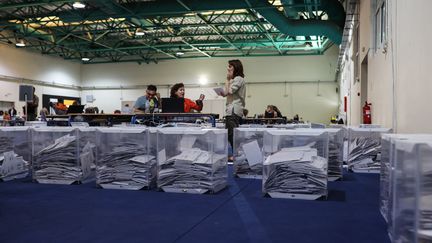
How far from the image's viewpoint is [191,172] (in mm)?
2941

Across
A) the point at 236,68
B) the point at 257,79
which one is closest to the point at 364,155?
the point at 236,68

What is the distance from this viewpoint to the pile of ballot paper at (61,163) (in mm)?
3295

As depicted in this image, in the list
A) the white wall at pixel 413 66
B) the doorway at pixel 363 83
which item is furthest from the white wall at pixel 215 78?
the white wall at pixel 413 66

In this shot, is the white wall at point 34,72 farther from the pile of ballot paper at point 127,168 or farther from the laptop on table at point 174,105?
the pile of ballot paper at point 127,168

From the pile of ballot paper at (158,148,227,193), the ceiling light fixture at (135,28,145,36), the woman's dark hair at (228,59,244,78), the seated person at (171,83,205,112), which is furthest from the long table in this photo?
the ceiling light fixture at (135,28,145,36)

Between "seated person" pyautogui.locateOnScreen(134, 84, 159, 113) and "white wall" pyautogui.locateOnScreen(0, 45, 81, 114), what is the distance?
443 inches

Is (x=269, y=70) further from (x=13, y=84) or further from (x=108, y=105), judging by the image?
(x=13, y=84)

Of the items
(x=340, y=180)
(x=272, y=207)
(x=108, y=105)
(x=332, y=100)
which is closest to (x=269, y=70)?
(x=332, y=100)

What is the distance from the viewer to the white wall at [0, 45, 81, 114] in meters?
15.4

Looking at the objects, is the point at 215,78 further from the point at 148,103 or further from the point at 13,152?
the point at 13,152

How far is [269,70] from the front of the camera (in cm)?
1808

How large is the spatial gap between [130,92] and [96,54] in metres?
2.53

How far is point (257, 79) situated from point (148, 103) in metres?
12.5

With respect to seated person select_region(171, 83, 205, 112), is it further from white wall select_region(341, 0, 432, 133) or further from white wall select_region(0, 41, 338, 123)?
white wall select_region(0, 41, 338, 123)
